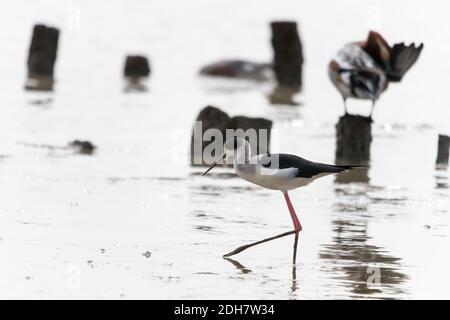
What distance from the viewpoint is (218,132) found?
1802 cm

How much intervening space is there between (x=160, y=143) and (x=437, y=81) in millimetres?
16252

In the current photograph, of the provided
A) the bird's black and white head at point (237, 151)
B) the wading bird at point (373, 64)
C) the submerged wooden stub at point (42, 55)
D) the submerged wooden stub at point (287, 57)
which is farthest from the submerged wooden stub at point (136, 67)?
the bird's black and white head at point (237, 151)

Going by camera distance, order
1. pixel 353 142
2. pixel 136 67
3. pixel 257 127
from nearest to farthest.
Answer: pixel 257 127, pixel 353 142, pixel 136 67

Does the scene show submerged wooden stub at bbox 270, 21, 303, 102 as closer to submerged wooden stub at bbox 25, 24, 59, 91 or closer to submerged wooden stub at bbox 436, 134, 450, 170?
submerged wooden stub at bbox 25, 24, 59, 91

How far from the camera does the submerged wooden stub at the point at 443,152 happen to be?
18359 millimetres

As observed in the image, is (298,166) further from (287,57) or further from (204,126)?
(287,57)

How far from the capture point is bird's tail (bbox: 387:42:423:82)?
62.5 feet

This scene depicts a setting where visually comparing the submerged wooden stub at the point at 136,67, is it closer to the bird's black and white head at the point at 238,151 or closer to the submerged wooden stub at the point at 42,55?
the submerged wooden stub at the point at 42,55

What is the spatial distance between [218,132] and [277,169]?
625 cm

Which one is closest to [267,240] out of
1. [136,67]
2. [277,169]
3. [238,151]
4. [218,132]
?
[277,169]

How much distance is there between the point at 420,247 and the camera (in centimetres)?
1227

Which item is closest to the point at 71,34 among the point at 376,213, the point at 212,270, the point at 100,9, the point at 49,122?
the point at 100,9

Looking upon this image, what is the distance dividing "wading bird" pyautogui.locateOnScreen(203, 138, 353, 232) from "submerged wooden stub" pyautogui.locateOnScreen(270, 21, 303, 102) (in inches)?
677
